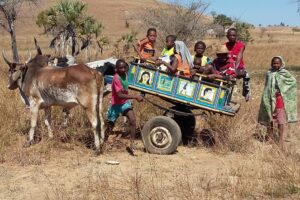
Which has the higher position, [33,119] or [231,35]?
[231,35]

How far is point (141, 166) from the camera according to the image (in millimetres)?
6141

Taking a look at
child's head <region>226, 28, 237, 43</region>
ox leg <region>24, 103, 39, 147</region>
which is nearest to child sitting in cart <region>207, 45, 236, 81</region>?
child's head <region>226, 28, 237, 43</region>

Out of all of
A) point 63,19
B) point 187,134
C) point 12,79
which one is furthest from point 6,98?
point 63,19

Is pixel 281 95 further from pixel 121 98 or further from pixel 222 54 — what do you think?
pixel 121 98

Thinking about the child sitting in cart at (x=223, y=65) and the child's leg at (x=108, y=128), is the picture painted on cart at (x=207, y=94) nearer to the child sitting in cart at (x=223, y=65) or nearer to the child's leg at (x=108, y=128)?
the child sitting in cart at (x=223, y=65)

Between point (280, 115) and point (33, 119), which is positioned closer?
point (33, 119)

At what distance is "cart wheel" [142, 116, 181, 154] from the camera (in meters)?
6.57

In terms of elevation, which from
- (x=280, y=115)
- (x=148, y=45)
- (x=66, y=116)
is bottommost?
(x=66, y=116)

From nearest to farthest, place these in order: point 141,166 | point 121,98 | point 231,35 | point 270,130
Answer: point 141,166
point 121,98
point 231,35
point 270,130

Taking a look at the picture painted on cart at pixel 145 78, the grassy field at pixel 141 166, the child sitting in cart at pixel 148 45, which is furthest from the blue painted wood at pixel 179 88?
the child sitting in cart at pixel 148 45

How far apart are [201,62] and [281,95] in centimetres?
145

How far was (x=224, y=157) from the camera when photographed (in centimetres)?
677

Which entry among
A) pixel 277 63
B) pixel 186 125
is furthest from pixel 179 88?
pixel 277 63

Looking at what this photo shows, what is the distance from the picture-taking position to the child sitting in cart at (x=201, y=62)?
6.67m
